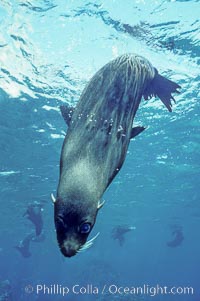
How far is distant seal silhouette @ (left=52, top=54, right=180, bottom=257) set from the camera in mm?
1428

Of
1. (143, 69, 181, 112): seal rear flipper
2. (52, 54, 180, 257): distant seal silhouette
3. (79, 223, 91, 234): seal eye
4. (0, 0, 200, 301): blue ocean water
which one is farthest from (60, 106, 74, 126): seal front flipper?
(0, 0, 200, 301): blue ocean water

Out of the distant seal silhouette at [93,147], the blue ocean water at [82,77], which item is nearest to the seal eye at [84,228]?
the distant seal silhouette at [93,147]

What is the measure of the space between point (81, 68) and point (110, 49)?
5.35 ft

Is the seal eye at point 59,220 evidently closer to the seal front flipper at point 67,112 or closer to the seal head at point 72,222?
the seal head at point 72,222

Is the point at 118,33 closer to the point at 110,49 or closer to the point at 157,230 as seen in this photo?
the point at 110,49

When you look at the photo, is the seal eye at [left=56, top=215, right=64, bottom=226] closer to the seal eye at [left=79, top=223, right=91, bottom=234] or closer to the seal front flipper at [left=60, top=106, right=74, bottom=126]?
the seal eye at [left=79, top=223, right=91, bottom=234]

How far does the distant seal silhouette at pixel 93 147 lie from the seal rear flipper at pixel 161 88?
1.70 ft

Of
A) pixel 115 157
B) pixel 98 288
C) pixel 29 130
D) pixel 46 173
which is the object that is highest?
pixel 115 157

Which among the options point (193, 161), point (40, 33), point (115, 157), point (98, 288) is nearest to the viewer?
point (115, 157)

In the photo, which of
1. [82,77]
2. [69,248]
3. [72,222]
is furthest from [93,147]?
[82,77]

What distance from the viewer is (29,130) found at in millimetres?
19812

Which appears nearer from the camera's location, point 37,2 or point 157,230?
point 37,2

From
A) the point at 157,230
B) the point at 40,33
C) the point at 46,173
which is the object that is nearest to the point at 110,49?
the point at 40,33

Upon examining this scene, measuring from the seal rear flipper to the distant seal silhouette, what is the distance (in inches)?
20.4
